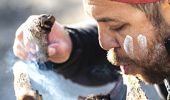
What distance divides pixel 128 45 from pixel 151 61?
0.24ft

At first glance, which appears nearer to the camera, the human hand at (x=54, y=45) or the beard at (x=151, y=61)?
the beard at (x=151, y=61)

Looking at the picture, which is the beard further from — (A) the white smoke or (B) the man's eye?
(A) the white smoke

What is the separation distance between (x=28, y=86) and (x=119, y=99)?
0.28 metres

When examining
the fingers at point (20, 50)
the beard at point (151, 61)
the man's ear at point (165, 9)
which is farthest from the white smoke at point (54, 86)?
the man's ear at point (165, 9)

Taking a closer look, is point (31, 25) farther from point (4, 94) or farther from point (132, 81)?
point (4, 94)

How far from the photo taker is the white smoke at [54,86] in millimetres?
1800

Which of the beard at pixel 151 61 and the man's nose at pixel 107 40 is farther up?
the man's nose at pixel 107 40

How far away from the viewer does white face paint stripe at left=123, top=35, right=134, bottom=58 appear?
1572 mm

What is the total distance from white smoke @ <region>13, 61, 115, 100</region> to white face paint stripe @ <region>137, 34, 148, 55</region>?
11.4 inches

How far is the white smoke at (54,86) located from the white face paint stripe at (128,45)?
10.6 inches

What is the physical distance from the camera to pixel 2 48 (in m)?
3.35

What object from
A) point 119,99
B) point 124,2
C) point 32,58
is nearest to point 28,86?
point 32,58

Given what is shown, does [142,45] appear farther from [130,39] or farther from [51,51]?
[51,51]

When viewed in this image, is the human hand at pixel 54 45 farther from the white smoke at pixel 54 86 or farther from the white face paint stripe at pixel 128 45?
the white face paint stripe at pixel 128 45
